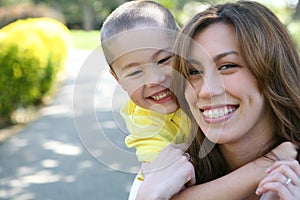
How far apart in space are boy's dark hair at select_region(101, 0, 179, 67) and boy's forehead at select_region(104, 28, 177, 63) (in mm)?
28

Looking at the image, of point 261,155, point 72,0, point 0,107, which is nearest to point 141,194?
point 261,155

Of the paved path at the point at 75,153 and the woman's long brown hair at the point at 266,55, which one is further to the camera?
the paved path at the point at 75,153

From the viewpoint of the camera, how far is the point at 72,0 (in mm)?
40312

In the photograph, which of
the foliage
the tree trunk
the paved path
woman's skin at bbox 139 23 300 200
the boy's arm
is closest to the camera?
woman's skin at bbox 139 23 300 200

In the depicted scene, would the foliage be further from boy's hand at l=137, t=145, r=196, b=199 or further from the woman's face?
the woman's face

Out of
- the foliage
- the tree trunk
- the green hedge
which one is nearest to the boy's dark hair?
the green hedge

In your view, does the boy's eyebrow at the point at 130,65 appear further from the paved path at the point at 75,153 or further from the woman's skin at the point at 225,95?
the woman's skin at the point at 225,95

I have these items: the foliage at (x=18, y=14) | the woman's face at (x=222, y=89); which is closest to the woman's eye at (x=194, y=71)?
the woman's face at (x=222, y=89)

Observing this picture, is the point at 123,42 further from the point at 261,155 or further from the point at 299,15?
the point at 299,15

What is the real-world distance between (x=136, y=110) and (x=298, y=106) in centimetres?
65

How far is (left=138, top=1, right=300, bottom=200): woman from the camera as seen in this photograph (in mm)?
1793

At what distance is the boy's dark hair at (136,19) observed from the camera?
2.10 m

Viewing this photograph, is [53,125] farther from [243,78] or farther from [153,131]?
[243,78]

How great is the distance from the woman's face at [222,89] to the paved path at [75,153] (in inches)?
13.2
